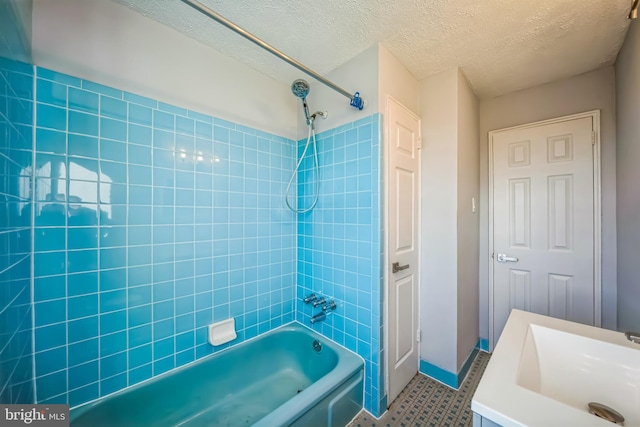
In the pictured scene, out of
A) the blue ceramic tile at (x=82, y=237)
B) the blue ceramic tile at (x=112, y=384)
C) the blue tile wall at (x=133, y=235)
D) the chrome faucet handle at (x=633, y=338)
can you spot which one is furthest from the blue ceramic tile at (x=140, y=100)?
the chrome faucet handle at (x=633, y=338)

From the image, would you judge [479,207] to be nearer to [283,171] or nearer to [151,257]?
[283,171]

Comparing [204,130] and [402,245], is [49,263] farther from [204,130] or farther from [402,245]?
[402,245]

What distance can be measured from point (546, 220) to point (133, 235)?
2.94 m

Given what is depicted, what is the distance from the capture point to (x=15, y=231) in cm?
79

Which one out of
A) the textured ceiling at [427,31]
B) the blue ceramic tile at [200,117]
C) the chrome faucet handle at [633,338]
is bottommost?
the chrome faucet handle at [633,338]

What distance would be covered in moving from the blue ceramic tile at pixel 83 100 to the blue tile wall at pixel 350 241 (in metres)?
1.27

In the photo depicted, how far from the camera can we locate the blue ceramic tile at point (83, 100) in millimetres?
1033

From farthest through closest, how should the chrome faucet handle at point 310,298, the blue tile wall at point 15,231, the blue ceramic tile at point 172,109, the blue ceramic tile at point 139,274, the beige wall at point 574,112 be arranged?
the chrome faucet handle at point 310,298
the beige wall at point 574,112
the blue ceramic tile at point 172,109
the blue ceramic tile at point 139,274
the blue tile wall at point 15,231

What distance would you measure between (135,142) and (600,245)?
3.14 meters

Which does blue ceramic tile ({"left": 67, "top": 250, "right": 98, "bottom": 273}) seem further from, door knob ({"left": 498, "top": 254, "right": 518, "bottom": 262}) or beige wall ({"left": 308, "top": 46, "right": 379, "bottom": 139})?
door knob ({"left": 498, "top": 254, "right": 518, "bottom": 262})

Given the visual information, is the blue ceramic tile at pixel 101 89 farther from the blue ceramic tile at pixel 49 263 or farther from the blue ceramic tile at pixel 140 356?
the blue ceramic tile at pixel 140 356

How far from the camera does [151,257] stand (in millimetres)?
1238

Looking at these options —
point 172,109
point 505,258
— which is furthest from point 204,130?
point 505,258

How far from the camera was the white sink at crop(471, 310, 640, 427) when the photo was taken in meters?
0.58
